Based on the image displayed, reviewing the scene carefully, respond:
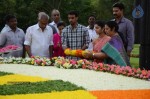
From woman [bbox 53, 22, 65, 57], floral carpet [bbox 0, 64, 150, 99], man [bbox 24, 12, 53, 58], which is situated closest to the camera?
floral carpet [bbox 0, 64, 150, 99]

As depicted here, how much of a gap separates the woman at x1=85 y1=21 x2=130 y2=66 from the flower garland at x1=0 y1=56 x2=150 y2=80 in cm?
15

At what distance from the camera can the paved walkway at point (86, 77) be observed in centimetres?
624

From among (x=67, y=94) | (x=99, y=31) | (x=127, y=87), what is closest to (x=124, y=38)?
(x=99, y=31)

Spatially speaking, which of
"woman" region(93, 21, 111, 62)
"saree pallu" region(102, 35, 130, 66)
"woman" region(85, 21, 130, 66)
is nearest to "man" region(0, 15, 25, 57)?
"woman" region(93, 21, 111, 62)

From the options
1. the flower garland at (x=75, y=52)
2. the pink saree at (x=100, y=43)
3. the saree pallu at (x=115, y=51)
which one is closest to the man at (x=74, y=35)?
the flower garland at (x=75, y=52)

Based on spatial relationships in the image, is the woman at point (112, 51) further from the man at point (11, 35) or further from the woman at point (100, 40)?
the man at point (11, 35)

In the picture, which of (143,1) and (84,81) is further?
(143,1)

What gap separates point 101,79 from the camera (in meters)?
6.80

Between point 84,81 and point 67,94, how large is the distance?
3.58 feet

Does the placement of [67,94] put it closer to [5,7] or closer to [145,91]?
[145,91]

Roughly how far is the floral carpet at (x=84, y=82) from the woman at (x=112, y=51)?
319 millimetres

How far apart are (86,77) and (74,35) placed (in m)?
2.33

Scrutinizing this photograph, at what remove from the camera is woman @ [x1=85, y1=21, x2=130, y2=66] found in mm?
7293

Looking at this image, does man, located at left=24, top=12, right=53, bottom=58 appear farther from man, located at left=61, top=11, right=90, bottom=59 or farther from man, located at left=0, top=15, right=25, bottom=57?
man, located at left=0, top=15, right=25, bottom=57
